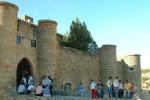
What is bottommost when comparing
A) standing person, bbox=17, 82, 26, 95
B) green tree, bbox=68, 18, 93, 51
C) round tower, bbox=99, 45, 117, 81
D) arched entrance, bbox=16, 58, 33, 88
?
standing person, bbox=17, 82, 26, 95

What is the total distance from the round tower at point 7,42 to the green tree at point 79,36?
14.0 m

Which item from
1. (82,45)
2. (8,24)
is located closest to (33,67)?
(8,24)

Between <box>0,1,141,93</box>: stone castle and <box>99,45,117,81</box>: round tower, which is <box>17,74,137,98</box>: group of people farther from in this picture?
<box>99,45,117,81</box>: round tower

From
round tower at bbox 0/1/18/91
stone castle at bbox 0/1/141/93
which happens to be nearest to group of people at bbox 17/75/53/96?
stone castle at bbox 0/1/141/93

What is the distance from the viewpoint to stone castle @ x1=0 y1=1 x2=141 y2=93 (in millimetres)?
23875

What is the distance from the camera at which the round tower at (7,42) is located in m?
23.5

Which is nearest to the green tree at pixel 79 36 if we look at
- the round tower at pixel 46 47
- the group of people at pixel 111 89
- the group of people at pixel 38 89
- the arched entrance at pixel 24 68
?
the round tower at pixel 46 47

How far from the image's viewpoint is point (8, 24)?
24.1 meters

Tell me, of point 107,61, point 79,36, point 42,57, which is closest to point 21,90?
point 42,57

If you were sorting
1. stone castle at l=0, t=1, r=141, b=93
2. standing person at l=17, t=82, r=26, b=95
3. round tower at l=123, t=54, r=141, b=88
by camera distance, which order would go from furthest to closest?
round tower at l=123, t=54, r=141, b=88 → stone castle at l=0, t=1, r=141, b=93 → standing person at l=17, t=82, r=26, b=95

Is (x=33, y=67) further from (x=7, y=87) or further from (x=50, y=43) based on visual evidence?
(x=7, y=87)

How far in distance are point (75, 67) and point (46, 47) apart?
5388 mm

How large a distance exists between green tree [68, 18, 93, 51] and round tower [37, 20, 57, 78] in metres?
9.98

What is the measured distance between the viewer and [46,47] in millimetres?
27875
